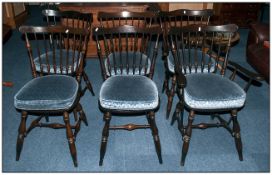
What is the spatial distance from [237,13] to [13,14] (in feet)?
17.7

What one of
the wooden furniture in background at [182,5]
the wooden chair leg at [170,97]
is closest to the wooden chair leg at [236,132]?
the wooden chair leg at [170,97]

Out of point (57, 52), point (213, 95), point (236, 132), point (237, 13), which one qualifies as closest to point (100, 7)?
point (57, 52)

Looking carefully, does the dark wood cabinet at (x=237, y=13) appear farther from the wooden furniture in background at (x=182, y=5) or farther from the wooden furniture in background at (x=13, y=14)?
the wooden furniture in background at (x=13, y=14)

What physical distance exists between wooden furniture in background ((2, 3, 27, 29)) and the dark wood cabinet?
483 centimetres

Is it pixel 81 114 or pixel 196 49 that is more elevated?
pixel 196 49

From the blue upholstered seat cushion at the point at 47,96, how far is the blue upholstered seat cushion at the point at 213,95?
0.92 m

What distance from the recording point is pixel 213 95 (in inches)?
77.8

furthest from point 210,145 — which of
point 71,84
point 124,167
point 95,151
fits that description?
point 71,84

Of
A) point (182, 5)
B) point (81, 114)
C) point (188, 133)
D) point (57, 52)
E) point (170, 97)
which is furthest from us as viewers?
point (182, 5)

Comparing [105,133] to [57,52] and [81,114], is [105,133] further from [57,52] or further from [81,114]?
[57,52]

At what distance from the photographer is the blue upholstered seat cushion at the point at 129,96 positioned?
6.37ft

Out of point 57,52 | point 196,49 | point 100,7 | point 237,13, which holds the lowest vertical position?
point 237,13

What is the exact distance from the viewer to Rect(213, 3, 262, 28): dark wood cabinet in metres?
6.18

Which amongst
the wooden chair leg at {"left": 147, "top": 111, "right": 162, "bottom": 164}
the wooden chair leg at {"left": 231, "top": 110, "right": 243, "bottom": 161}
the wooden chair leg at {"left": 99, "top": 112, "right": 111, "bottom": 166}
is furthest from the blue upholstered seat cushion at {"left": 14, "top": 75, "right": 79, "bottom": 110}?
the wooden chair leg at {"left": 231, "top": 110, "right": 243, "bottom": 161}
